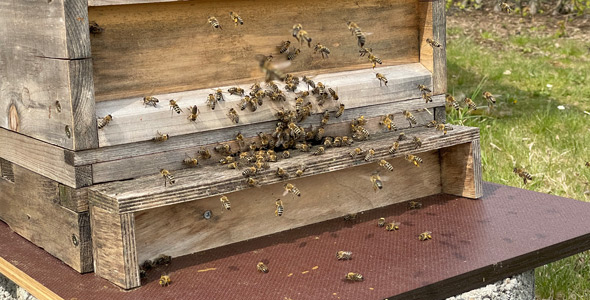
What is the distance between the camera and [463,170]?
391 centimetres

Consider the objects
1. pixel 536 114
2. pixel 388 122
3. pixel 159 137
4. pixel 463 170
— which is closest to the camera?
pixel 159 137

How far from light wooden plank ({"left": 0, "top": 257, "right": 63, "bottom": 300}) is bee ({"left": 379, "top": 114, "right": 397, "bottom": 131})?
1757mm

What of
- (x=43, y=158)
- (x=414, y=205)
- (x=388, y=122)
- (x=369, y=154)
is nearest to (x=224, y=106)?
(x=369, y=154)

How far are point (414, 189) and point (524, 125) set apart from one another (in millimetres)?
3401

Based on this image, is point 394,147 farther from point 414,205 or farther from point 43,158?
point 43,158

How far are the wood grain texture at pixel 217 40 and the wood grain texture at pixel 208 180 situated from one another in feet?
1.29

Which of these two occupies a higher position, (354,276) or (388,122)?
(388,122)

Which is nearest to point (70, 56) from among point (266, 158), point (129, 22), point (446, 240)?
point (129, 22)

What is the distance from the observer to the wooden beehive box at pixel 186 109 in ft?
9.39

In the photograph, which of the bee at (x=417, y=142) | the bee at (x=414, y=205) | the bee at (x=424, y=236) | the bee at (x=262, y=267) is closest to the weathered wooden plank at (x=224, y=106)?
the bee at (x=417, y=142)

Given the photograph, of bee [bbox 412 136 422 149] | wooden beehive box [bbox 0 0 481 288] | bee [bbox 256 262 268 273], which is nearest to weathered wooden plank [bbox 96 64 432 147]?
wooden beehive box [bbox 0 0 481 288]

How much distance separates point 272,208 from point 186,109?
620 mm

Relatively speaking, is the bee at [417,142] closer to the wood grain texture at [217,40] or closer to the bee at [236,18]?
the wood grain texture at [217,40]

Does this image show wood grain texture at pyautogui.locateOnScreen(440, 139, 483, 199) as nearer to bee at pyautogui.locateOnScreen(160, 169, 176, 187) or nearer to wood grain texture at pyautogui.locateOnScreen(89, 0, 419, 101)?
wood grain texture at pyautogui.locateOnScreen(89, 0, 419, 101)
